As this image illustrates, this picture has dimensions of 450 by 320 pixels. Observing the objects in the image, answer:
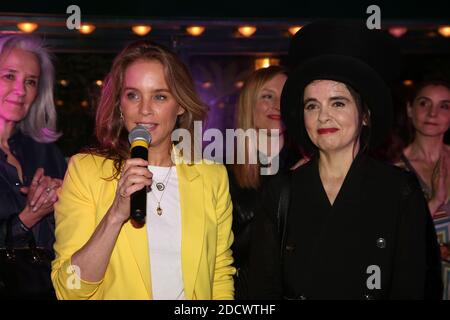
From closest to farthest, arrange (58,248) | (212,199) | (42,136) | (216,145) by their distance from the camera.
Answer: (58,248) → (212,199) → (42,136) → (216,145)

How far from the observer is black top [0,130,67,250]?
3.30m

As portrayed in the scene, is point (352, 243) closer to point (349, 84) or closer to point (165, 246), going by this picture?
point (349, 84)

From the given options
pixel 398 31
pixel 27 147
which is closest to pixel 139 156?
pixel 27 147

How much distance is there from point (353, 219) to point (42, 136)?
219 cm

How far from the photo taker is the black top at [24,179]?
330 centimetres

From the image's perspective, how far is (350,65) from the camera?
2691mm

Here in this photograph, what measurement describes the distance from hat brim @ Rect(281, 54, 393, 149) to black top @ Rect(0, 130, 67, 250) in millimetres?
1649

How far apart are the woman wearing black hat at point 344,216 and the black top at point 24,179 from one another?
142cm

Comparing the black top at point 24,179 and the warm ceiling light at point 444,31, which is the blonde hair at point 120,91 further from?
the warm ceiling light at point 444,31

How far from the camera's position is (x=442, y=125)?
14.6 ft

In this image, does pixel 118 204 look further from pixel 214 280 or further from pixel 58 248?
pixel 214 280

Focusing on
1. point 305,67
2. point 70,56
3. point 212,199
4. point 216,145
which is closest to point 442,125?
point 216,145

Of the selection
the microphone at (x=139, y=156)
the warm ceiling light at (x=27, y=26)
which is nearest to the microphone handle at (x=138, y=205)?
the microphone at (x=139, y=156)

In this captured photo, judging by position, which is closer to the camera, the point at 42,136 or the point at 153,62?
the point at 153,62
